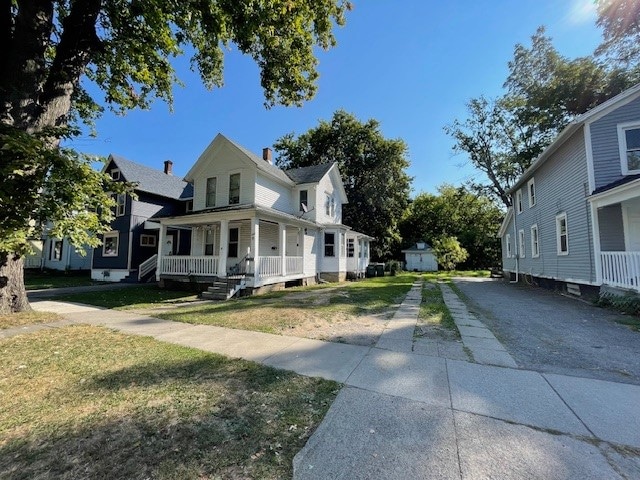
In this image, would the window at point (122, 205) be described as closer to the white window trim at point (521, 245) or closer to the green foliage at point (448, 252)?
the white window trim at point (521, 245)

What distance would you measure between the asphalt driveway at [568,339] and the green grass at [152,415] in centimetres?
337

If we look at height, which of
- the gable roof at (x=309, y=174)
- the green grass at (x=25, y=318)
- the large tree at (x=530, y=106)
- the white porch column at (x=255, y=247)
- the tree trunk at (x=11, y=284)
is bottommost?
the green grass at (x=25, y=318)

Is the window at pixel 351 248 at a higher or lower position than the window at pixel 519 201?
lower

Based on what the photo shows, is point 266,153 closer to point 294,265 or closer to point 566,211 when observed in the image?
point 294,265

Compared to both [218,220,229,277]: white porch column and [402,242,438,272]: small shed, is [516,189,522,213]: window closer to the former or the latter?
[402,242,438,272]: small shed

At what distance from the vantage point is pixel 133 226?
19.2 metres

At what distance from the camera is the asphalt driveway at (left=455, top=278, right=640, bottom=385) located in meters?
4.10

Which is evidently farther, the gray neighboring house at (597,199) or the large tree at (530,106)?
the large tree at (530,106)

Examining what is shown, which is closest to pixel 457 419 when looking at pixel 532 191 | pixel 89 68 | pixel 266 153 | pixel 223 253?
pixel 223 253

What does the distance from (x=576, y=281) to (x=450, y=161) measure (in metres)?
20.3

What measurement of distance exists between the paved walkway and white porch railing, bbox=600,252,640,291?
6.19 meters

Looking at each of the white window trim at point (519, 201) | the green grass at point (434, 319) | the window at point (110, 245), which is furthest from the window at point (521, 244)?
the window at point (110, 245)

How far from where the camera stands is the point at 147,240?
2031 centimetres

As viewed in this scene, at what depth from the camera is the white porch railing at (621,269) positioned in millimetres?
7848
